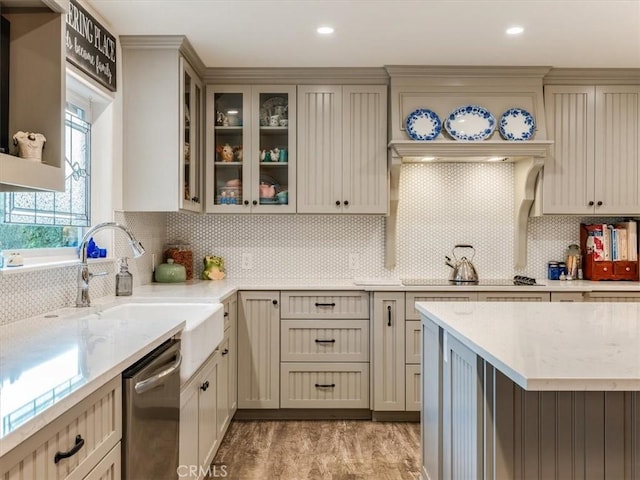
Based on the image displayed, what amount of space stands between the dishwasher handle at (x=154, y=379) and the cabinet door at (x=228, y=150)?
1.88m

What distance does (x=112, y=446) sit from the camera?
4.25ft

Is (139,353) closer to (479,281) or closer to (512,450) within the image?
(512,450)

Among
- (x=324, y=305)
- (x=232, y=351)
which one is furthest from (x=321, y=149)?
(x=232, y=351)

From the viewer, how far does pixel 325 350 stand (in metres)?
3.33

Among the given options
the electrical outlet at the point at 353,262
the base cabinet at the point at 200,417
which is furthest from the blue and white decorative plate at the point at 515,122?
the base cabinet at the point at 200,417

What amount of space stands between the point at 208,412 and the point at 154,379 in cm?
96

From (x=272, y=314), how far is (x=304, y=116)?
142cm

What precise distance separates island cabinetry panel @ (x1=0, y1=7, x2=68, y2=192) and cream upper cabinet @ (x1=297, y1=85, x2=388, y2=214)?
2.09 m

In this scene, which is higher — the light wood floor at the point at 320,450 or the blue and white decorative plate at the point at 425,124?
the blue and white decorative plate at the point at 425,124

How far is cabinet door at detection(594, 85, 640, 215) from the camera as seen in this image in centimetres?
352

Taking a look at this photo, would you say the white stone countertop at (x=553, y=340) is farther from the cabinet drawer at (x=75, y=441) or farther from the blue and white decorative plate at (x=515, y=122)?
the blue and white decorative plate at (x=515, y=122)

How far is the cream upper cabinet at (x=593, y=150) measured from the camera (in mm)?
3510

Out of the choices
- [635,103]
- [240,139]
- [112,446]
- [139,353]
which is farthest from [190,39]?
[635,103]

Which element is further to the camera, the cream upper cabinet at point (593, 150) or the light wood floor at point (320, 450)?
the cream upper cabinet at point (593, 150)
